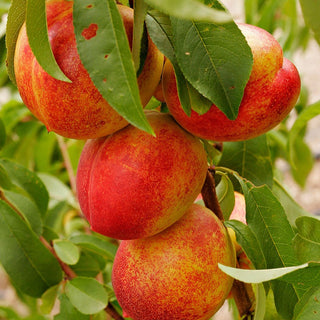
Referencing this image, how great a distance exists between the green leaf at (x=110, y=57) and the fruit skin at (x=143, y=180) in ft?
0.45

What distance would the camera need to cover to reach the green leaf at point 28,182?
0.96m

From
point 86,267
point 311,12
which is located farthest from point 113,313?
point 311,12

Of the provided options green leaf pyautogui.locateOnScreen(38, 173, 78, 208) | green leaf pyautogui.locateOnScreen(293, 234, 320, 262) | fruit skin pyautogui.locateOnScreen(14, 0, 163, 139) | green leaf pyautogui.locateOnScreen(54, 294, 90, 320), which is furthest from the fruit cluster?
green leaf pyautogui.locateOnScreen(38, 173, 78, 208)

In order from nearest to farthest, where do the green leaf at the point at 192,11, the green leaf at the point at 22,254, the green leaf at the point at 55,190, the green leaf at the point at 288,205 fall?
the green leaf at the point at 192,11 → the green leaf at the point at 22,254 → the green leaf at the point at 288,205 → the green leaf at the point at 55,190

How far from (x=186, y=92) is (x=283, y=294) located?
28 cm

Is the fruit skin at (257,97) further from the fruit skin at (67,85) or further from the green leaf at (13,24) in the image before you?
the green leaf at (13,24)

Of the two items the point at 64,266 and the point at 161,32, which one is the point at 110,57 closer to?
the point at 161,32

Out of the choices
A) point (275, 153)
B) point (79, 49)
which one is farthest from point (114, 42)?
point (275, 153)

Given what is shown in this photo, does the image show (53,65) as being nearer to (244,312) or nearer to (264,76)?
(264,76)

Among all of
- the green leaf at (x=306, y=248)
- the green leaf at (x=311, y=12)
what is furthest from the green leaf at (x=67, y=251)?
the green leaf at (x=311, y=12)

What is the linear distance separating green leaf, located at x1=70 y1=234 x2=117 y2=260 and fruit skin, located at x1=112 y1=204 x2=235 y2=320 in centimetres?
31

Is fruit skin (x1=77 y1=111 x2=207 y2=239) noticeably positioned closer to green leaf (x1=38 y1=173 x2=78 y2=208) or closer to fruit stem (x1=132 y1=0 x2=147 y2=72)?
fruit stem (x1=132 y1=0 x2=147 y2=72)

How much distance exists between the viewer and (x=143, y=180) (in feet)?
2.01

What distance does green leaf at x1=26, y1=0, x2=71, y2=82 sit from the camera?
1.72 feet
